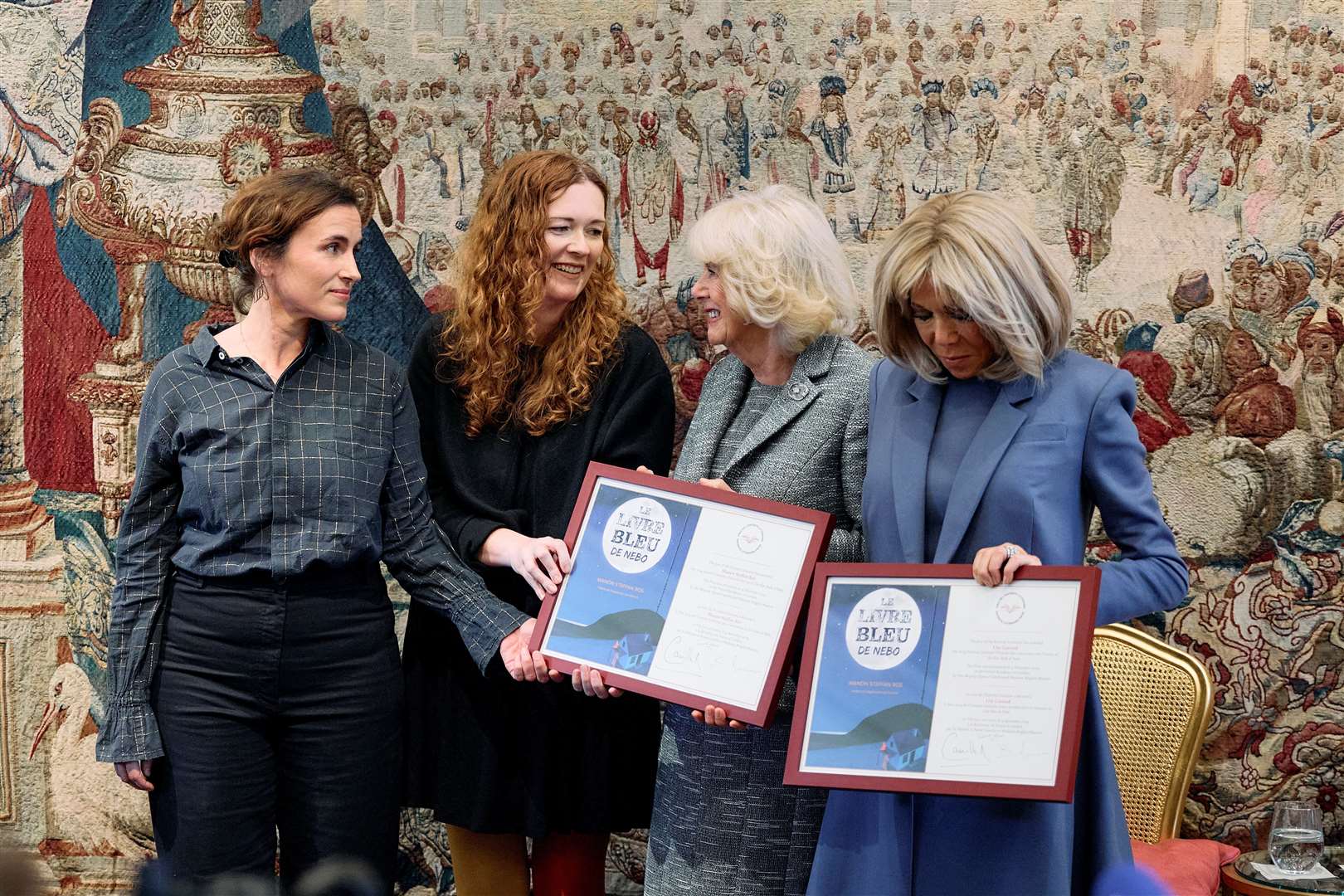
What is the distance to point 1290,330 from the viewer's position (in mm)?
4418

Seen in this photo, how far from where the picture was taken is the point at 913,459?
2.98 m

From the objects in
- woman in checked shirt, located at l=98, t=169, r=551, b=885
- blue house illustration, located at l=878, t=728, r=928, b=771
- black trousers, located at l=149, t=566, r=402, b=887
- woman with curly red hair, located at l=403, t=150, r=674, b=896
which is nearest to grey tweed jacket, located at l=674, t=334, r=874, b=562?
woman with curly red hair, located at l=403, t=150, r=674, b=896

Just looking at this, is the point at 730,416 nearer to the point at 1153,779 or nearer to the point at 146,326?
the point at 1153,779

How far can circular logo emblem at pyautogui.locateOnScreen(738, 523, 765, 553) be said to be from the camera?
3160 millimetres

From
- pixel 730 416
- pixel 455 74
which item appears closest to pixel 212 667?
pixel 730 416

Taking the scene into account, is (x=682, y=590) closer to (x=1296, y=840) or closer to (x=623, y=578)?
(x=623, y=578)

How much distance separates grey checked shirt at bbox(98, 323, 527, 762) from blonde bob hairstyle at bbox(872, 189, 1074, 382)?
140cm

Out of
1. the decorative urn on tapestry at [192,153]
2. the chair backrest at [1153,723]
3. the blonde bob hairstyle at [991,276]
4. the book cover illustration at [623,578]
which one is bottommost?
the chair backrest at [1153,723]

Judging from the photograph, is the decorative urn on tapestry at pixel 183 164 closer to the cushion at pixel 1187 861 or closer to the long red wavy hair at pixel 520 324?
the long red wavy hair at pixel 520 324

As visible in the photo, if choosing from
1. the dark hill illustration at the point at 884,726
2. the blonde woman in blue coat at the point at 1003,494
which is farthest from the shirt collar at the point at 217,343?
the dark hill illustration at the point at 884,726

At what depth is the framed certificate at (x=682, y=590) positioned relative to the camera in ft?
10.2

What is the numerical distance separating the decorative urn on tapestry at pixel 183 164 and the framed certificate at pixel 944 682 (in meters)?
2.59
